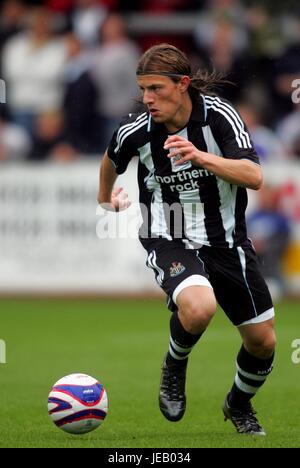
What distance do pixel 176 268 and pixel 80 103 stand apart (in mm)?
9469

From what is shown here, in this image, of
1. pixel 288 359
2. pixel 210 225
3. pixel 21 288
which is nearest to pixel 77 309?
pixel 21 288

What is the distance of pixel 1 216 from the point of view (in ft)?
50.8

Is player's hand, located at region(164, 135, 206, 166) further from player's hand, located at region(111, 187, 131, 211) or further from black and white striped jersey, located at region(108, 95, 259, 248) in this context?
player's hand, located at region(111, 187, 131, 211)

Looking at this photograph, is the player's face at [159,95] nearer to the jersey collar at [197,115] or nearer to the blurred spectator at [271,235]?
the jersey collar at [197,115]

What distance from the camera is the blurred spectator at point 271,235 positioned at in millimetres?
15219

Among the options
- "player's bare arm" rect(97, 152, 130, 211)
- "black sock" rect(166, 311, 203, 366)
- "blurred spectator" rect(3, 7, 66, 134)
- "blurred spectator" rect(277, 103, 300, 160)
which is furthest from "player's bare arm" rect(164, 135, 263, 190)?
"blurred spectator" rect(3, 7, 66, 134)

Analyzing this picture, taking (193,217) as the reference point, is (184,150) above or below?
above

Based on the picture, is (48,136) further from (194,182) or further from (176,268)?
(176,268)

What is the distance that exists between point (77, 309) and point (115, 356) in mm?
3909

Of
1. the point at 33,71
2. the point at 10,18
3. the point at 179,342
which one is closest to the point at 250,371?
the point at 179,342

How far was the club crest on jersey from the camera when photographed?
6.65m

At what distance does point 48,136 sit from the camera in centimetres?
1625

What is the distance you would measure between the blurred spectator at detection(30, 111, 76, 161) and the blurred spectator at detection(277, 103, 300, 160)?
2.96m

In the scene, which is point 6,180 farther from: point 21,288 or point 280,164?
point 280,164
